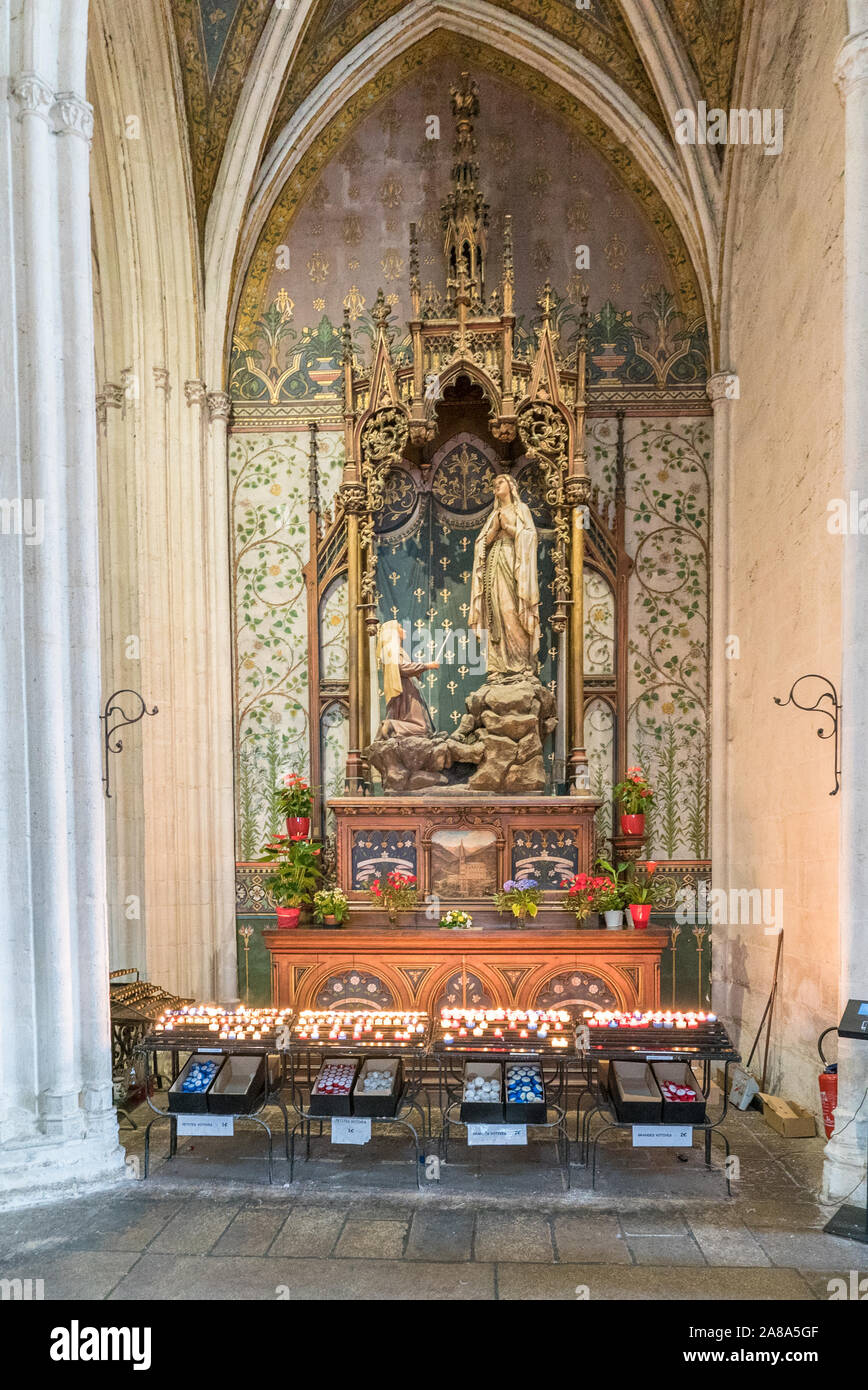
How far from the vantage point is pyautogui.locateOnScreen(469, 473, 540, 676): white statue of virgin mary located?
9.93m

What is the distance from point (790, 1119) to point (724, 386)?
22.9 feet

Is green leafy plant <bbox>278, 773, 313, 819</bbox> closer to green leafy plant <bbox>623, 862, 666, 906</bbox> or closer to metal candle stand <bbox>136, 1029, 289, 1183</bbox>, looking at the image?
green leafy plant <bbox>623, 862, 666, 906</bbox>

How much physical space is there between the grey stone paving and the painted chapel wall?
68.4 inches

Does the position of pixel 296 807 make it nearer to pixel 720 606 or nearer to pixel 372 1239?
pixel 720 606

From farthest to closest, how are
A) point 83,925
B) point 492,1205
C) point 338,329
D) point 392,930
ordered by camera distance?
point 338,329 < point 392,930 < point 83,925 < point 492,1205

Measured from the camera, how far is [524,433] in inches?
400

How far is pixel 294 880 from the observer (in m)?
9.21

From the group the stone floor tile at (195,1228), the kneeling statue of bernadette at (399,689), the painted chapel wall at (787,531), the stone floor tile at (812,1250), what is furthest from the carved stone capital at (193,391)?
the stone floor tile at (812,1250)

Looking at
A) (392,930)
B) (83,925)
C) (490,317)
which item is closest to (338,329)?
(490,317)

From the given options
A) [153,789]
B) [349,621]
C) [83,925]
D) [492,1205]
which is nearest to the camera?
[492,1205]

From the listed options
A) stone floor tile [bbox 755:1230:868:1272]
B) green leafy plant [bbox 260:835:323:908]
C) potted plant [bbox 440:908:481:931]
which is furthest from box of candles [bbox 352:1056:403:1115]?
green leafy plant [bbox 260:835:323:908]

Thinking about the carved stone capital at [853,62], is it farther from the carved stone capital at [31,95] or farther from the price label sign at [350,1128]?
the price label sign at [350,1128]

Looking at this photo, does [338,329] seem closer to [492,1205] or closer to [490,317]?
[490,317]

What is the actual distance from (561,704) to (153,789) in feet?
13.9
